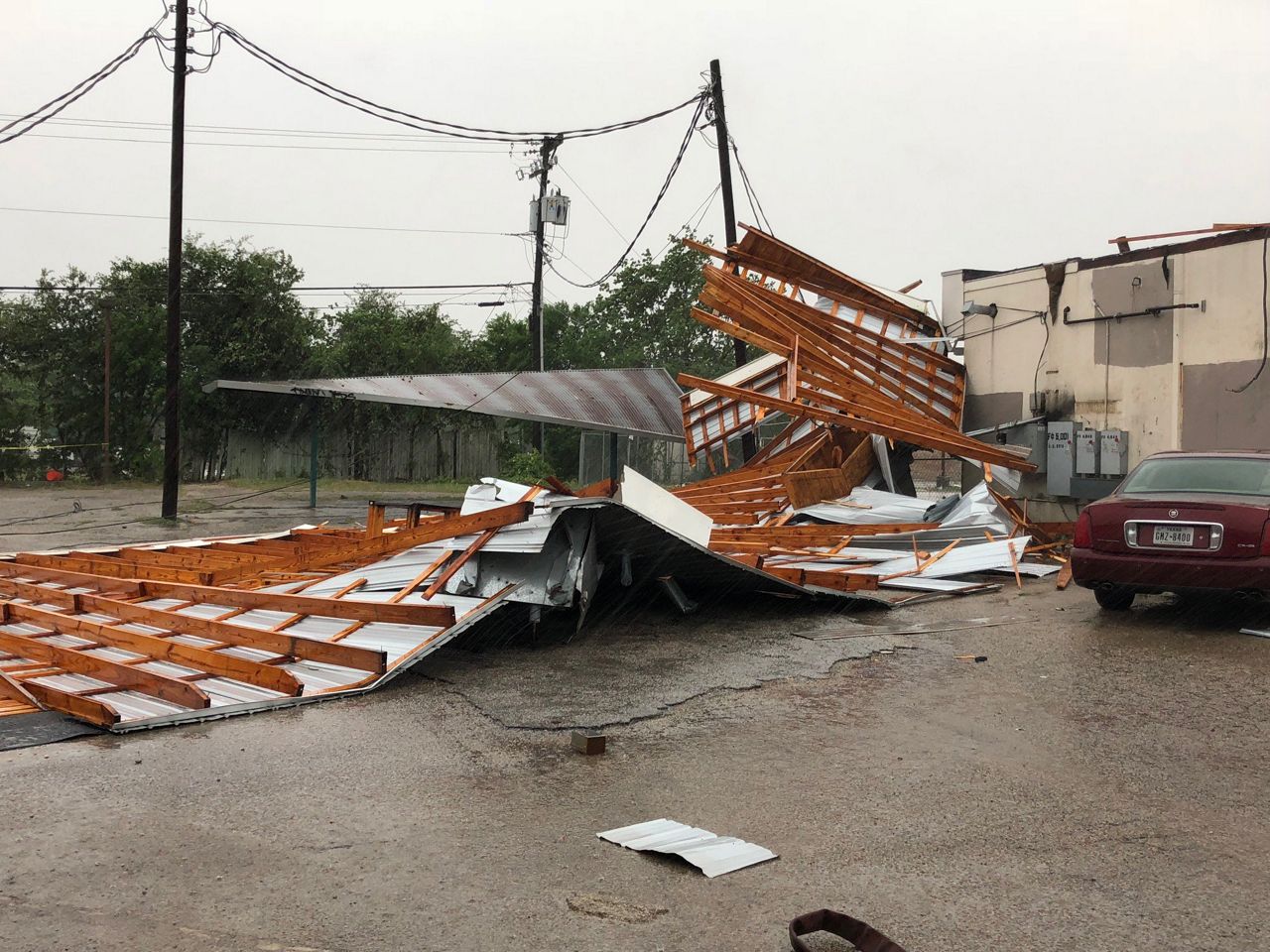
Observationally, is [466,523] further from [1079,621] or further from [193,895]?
[1079,621]

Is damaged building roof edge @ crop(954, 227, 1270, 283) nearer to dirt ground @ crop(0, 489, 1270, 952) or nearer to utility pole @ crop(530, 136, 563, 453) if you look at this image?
dirt ground @ crop(0, 489, 1270, 952)

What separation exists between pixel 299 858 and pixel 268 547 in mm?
8277

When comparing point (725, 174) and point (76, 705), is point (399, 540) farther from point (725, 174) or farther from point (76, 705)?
point (725, 174)

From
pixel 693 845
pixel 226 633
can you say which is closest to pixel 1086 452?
pixel 226 633

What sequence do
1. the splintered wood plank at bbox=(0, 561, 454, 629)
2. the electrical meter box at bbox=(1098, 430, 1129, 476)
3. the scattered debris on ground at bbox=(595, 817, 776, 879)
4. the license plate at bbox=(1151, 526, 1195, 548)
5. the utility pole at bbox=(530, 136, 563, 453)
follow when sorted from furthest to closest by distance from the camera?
1. the utility pole at bbox=(530, 136, 563, 453)
2. the electrical meter box at bbox=(1098, 430, 1129, 476)
3. the license plate at bbox=(1151, 526, 1195, 548)
4. the splintered wood plank at bbox=(0, 561, 454, 629)
5. the scattered debris on ground at bbox=(595, 817, 776, 879)

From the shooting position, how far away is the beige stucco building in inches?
553

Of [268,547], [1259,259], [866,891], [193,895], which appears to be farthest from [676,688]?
[1259,259]

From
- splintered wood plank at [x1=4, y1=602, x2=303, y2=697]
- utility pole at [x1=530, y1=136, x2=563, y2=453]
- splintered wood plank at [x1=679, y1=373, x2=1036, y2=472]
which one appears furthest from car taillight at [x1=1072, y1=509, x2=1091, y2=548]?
utility pole at [x1=530, y1=136, x2=563, y2=453]

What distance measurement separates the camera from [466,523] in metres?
8.38

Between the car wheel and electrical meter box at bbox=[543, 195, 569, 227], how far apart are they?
2684cm

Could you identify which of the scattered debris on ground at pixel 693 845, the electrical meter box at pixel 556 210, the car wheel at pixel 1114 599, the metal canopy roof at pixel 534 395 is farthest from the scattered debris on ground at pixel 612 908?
the electrical meter box at pixel 556 210

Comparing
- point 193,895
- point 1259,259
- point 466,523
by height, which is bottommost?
point 193,895

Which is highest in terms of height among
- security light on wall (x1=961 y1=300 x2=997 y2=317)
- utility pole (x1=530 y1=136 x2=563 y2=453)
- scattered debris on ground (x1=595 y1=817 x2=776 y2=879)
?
utility pole (x1=530 y1=136 x2=563 y2=453)

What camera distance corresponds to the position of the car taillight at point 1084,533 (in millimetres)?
9422
